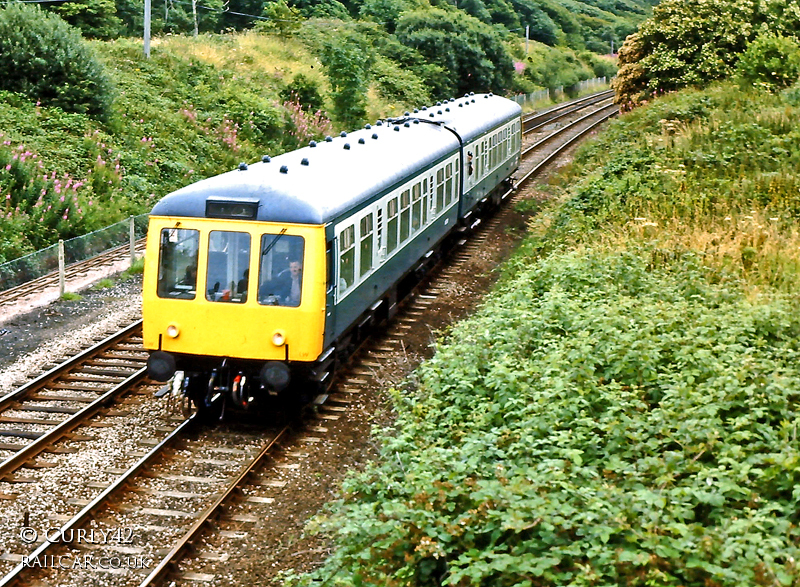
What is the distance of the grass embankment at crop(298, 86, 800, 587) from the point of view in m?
5.89

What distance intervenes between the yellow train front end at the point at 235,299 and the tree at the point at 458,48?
38710 millimetres

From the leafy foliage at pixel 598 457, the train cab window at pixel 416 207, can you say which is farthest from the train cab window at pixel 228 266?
the train cab window at pixel 416 207

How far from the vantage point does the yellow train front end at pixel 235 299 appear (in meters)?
10.5

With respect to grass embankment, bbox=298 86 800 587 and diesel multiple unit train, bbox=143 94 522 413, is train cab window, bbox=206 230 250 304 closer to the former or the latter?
diesel multiple unit train, bbox=143 94 522 413

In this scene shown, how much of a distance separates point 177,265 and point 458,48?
133ft

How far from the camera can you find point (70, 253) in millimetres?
18969

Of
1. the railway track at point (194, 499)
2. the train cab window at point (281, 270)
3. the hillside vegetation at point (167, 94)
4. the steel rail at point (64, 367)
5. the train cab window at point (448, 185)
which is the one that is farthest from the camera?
the hillside vegetation at point (167, 94)

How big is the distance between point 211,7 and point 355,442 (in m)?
48.6

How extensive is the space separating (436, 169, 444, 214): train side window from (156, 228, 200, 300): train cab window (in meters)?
7.48

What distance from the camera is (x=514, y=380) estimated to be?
8.68m

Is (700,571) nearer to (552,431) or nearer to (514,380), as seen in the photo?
(552,431)

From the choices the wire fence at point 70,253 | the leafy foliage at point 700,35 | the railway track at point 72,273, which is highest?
the leafy foliage at point 700,35

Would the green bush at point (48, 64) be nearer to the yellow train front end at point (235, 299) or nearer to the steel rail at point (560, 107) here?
the yellow train front end at point (235, 299)

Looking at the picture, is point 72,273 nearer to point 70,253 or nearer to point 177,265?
point 70,253
